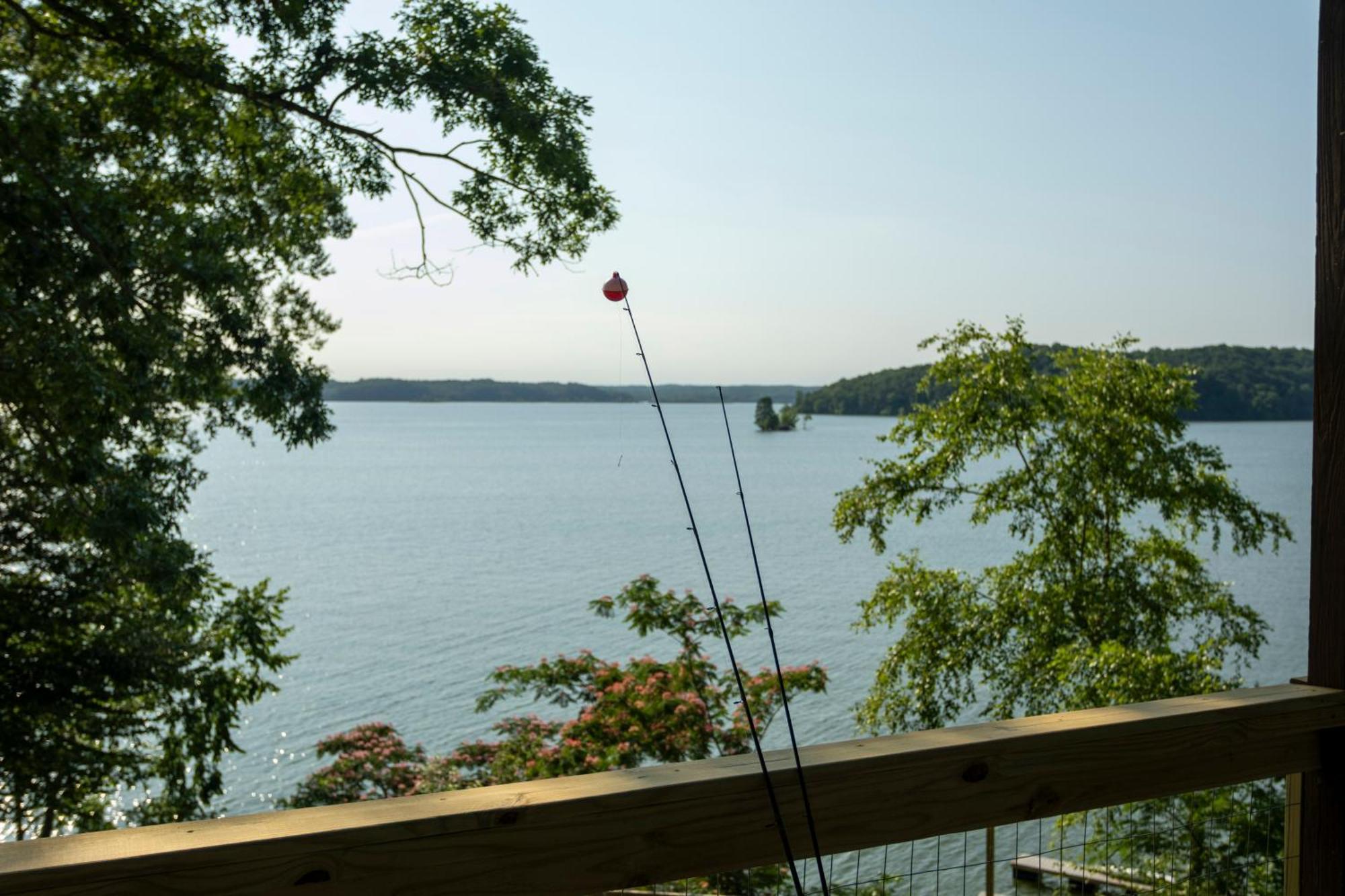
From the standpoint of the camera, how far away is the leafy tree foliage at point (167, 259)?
5359 mm

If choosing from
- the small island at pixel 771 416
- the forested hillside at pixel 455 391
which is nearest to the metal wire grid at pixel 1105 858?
the small island at pixel 771 416

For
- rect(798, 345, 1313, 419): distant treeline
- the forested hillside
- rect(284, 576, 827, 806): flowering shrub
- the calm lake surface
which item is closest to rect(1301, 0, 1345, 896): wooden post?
the calm lake surface

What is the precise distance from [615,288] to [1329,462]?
3.41 feet

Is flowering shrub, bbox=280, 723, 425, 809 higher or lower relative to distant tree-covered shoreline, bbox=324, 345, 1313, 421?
lower

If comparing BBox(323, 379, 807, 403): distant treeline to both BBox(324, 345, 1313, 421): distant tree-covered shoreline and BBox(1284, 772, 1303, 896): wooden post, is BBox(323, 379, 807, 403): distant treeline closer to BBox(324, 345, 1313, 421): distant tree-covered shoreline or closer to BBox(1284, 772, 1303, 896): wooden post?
BBox(324, 345, 1313, 421): distant tree-covered shoreline

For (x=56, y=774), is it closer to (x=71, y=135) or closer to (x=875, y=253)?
(x=71, y=135)

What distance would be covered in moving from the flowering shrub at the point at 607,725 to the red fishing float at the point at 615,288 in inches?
240

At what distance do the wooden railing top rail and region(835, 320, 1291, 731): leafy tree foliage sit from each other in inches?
311

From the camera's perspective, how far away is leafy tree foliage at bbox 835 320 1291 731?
885 cm

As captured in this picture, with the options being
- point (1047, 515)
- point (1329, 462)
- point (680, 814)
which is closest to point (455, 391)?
point (1047, 515)

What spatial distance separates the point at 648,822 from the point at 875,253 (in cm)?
3031

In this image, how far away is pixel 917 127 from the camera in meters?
24.3

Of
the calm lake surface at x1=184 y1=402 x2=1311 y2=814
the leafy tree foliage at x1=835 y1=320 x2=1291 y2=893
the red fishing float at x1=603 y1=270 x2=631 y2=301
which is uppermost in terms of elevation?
the red fishing float at x1=603 y1=270 x2=631 y2=301

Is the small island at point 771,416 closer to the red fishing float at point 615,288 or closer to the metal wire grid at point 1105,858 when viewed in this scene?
the metal wire grid at point 1105,858
